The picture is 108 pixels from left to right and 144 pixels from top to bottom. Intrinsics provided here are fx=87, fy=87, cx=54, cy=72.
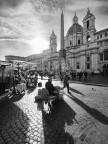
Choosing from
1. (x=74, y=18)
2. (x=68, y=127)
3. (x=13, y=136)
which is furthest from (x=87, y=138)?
(x=74, y=18)

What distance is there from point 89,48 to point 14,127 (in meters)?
42.1

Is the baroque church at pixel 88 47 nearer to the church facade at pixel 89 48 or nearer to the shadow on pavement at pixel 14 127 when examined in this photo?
the church facade at pixel 89 48

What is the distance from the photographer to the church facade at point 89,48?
36.2 m

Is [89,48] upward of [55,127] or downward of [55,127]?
upward

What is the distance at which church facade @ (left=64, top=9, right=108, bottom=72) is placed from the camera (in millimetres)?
36188

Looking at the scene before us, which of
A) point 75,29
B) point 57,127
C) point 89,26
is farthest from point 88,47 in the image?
point 57,127

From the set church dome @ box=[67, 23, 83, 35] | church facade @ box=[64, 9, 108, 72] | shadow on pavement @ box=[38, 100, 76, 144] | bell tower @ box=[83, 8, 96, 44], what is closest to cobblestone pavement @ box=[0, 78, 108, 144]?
shadow on pavement @ box=[38, 100, 76, 144]

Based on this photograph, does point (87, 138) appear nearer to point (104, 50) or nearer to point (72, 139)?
point (72, 139)

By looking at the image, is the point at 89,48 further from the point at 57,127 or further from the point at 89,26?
the point at 57,127

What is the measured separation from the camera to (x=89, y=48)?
3928cm

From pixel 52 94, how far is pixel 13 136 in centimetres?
319

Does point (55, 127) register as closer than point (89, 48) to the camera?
Yes

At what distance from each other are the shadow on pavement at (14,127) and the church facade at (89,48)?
3825 centimetres

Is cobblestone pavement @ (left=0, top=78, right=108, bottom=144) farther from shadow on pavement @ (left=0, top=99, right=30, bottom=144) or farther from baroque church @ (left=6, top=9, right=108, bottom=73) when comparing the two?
baroque church @ (left=6, top=9, right=108, bottom=73)
